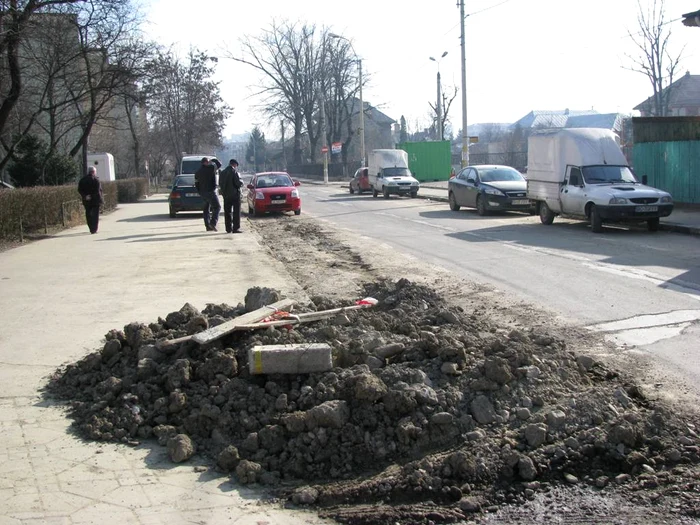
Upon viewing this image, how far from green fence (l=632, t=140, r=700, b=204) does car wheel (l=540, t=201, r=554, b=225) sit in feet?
16.7

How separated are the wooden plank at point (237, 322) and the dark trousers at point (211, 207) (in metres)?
13.3

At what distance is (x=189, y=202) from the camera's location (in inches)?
1072

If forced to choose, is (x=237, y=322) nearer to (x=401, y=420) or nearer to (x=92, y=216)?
(x=401, y=420)

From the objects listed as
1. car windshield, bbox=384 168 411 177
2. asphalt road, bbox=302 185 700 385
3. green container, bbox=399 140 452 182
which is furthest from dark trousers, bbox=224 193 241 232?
green container, bbox=399 140 452 182

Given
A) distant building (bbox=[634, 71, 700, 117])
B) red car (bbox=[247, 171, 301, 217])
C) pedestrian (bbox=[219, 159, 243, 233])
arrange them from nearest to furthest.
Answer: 1. pedestrian (bbox=[219, 159, 243, 233])
2. red car (bbox=[247, 171, 301, 217])
3. distant building (bbox=[634, 71, 700, 117])

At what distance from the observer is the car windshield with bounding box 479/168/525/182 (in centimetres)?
2519

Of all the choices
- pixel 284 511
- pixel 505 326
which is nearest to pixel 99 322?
pixel 505 326

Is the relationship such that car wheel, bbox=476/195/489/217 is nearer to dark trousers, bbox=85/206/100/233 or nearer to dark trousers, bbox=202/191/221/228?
dark trousers, bbox=202/191/221/228

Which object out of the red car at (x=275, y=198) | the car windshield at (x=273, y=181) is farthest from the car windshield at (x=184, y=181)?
the car windshield at (x=273, y=181)

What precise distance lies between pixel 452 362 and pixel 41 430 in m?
2.98

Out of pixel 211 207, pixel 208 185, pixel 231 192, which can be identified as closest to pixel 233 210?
pixel 231 192

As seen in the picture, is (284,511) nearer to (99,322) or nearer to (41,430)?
A: (41,430)

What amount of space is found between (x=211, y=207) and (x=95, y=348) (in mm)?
14073

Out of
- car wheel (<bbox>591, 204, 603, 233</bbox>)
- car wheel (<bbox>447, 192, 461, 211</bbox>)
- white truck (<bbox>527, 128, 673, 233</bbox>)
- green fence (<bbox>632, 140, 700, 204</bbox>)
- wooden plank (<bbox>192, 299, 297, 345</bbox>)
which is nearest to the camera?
wooden plank (<bbox>192, 299, 297, 345</bbox>)
